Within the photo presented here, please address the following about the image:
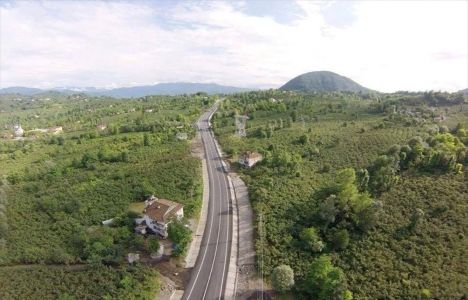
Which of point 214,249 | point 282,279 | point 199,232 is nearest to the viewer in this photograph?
point 282,279

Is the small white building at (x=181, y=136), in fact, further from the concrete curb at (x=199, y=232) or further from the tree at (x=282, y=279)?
the tree at (x=282, y=279)

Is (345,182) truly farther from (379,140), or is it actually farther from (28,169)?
(28,169)

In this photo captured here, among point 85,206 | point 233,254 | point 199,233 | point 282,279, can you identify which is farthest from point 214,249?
point 85,206

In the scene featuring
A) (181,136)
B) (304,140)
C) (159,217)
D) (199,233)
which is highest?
(304,140)

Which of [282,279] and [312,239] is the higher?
[312,239]

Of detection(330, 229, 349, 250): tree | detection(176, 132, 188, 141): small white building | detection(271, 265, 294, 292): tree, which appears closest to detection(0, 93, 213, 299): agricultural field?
detection(176, 132, 188, 141): small white building

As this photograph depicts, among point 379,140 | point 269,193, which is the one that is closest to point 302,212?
point 269,193

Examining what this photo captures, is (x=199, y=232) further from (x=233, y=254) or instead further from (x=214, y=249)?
(x=233, y=254)
